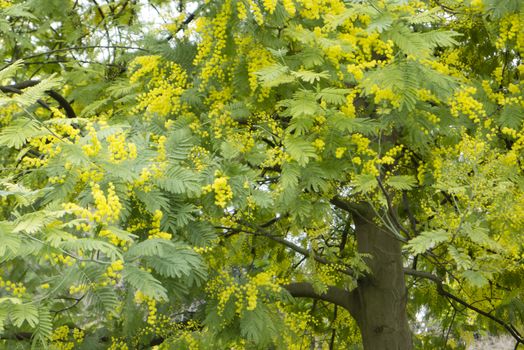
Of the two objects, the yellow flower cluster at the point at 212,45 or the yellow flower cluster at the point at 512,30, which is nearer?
the yellow flower cluster at the point at 212,45

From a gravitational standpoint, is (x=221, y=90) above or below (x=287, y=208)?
above

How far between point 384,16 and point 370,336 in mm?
3338

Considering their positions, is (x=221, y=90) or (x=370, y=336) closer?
(x=221, y=90)

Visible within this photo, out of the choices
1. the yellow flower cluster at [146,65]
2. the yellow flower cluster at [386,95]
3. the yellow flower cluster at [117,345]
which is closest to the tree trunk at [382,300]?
the yellow flower cluster at [117,345]

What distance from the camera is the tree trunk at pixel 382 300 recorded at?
668cm

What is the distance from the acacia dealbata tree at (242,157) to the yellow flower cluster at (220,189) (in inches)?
0.5

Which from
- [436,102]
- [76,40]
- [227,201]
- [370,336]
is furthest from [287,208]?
[76,40]

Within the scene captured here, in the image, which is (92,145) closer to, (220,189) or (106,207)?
(106,207)

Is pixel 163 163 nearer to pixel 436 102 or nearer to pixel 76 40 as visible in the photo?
pixel 436 102

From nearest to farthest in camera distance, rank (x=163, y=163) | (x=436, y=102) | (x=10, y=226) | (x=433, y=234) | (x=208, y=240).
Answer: (x=10, y=226)
(x=163, y=163)
(x=208, y=240)
(x=433, y=234)
(x=436, y=102)

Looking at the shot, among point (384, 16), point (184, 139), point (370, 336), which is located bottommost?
point (370, 336)

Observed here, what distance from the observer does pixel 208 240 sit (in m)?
4.25

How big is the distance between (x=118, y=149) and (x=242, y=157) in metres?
1.44

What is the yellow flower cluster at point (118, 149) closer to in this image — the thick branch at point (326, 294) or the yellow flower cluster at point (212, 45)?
the yellow flower cluster at point (212, 45)
